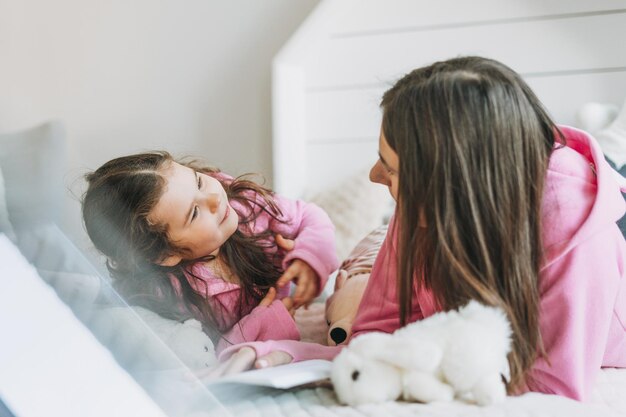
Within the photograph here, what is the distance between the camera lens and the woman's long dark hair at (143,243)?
45 centimetres

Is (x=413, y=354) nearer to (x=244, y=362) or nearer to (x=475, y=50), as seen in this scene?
(x=244, y=362)

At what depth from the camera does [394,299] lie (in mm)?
557

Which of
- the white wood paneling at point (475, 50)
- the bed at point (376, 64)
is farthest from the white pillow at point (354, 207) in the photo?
the white wood paneling at point (475, 50)

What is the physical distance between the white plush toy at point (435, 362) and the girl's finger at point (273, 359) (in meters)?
0.06

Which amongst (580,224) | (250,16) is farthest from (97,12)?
(580,224)

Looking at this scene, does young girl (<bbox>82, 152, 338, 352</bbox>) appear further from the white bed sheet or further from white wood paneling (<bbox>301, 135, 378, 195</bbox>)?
white wood paneling (<bbox>301, 135, 378, 195</bbox>)

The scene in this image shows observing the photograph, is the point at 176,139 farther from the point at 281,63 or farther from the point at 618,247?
the point at 618,247

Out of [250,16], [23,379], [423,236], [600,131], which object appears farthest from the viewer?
[600,131]

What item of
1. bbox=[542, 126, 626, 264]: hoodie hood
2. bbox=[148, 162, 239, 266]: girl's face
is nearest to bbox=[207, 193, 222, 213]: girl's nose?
bbox=[148, 162, 239, 266]: girl's face

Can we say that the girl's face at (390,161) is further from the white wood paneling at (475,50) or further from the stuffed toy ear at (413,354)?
the white wood paneling at (475,50)

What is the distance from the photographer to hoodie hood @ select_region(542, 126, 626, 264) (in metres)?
0.48

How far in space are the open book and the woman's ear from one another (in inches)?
3.6

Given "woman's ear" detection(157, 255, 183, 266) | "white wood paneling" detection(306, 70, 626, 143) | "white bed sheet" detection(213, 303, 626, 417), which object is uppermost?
"white wood paneling" detection(306, 70, 626, 143)

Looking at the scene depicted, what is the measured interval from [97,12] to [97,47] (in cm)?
3
